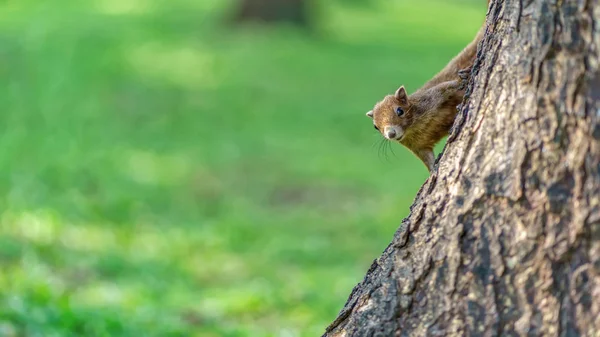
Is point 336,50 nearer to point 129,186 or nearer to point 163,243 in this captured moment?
point 129,186

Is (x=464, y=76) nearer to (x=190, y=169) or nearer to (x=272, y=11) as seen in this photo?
(x=190, y=169)

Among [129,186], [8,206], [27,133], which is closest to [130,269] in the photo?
[8,206]

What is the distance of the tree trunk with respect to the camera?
2064 centimetres

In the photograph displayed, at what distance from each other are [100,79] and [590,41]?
46.4 feet

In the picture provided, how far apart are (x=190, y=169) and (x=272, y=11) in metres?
9.35

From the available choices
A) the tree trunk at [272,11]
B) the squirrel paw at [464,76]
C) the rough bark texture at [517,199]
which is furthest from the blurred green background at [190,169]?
the rough bark texture at [517,199]

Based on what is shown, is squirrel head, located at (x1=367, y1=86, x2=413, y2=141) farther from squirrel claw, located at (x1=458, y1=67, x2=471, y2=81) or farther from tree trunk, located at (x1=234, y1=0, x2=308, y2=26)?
tree trunk, located at (x1=234, y1=0, x2=308, y2=26)

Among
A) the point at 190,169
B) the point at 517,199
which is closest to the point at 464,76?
the point at 517,199

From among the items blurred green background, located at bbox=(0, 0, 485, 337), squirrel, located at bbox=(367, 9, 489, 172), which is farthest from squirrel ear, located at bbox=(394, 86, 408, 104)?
blurred green background, located at bbox=(0, 0, 485, 337)

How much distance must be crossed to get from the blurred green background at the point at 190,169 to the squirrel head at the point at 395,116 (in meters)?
0.42

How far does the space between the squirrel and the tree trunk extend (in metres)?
16.9

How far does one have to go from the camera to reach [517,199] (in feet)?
9.67

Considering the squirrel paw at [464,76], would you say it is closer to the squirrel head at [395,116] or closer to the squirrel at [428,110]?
the squirrel at [428,110]

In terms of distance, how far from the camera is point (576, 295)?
2848 mm
